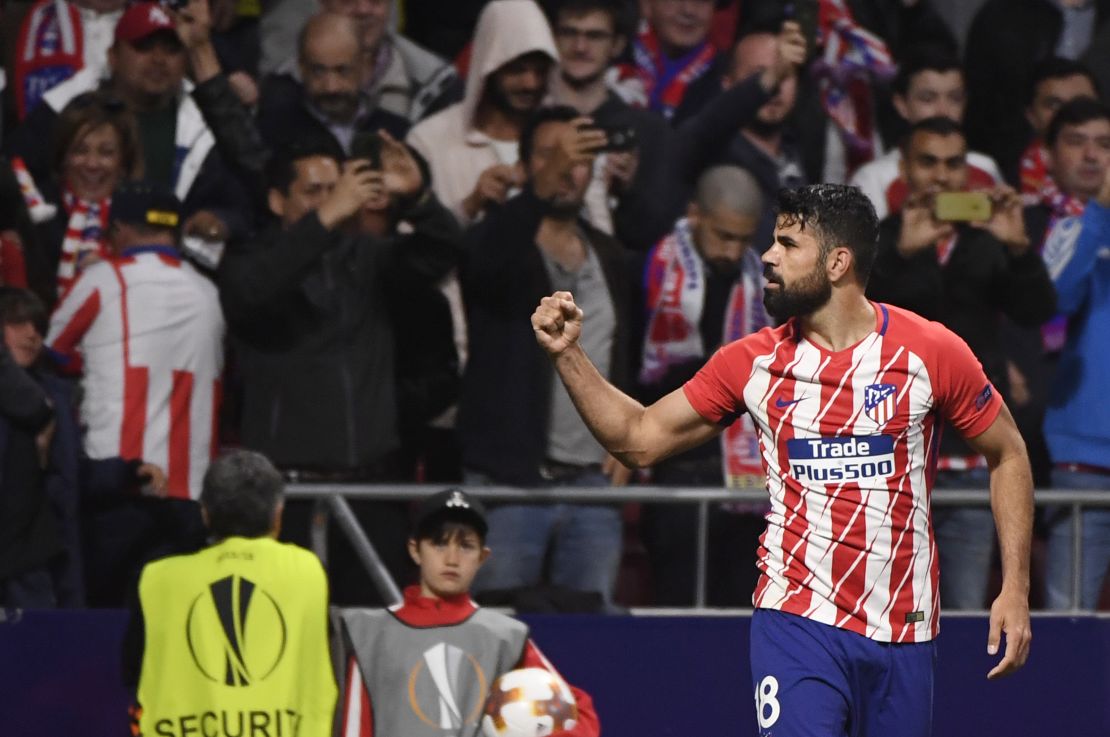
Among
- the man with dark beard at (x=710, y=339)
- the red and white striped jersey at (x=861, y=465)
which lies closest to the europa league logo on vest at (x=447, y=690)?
the red and white striped jersey at (x=861, y=465)

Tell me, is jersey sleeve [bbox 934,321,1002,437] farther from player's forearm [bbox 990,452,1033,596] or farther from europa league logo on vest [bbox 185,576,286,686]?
europa league logo on vest [bbox 185,576,286,686]

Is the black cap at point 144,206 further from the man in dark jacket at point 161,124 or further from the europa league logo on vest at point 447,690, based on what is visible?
the europa league logo on vest at point 447,690

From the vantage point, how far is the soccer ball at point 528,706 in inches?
268

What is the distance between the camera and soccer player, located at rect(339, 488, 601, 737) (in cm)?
698

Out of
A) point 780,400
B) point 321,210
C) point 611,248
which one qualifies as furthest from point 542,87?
point 780,400

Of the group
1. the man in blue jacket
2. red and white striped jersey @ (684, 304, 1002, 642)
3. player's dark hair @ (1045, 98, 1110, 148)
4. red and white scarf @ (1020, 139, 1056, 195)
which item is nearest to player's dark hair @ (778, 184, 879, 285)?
red and white striped jersey @ (684, 304, 1002, 642)

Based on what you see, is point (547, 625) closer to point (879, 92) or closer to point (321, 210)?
point (321, 210)

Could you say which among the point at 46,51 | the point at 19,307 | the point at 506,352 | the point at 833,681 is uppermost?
the point at 46,51

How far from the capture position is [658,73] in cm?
1066

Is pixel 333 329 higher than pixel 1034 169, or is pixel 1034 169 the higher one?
pixel 1034 169

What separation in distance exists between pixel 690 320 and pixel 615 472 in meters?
0.75

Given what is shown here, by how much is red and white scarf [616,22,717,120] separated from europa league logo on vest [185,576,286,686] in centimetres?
440

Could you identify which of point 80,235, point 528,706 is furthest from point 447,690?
point 80,235

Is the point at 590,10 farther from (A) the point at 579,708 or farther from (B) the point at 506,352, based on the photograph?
(A) the point at 579,708
